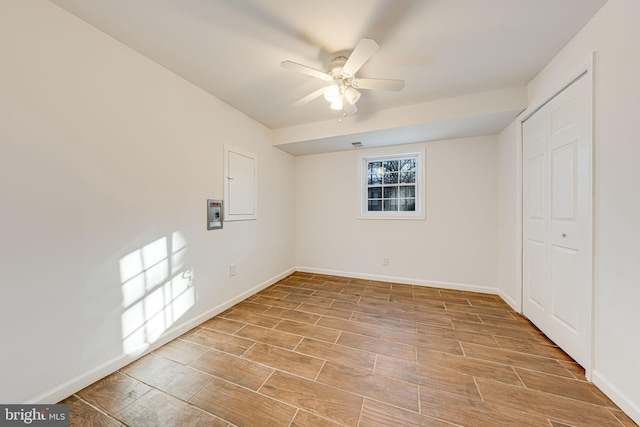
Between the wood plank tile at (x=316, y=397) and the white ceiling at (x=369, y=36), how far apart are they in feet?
7.89

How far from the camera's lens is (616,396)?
4.12ft

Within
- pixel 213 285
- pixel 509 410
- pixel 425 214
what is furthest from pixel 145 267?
pixel 425 214

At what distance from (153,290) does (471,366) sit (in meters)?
2.56

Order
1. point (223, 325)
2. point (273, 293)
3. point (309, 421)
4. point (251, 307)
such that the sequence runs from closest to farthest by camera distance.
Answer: point (309, 421) → point (223, 325) → point (251, 307) → point (273, 293)

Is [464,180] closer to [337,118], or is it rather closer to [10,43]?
[337,118]

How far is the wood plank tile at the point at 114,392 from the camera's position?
1295 millimetres

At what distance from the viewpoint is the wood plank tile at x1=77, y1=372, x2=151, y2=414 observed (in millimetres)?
1295

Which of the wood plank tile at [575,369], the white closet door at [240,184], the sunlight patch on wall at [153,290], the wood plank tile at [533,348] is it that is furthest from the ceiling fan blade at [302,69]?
the wood plank tile at [575,369]

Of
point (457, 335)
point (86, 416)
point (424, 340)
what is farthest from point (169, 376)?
point (457, 335)

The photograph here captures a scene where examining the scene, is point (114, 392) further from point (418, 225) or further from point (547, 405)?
point (418, 225)

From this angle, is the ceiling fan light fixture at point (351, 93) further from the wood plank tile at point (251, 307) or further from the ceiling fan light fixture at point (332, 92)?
the wood plank tile at point (251, 307)

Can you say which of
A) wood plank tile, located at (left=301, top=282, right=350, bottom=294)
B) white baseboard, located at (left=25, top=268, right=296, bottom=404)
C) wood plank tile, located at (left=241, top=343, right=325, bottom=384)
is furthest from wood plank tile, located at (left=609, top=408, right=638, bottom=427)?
white baseboard, located at (left=25, top=268, right=296, bottom=404)

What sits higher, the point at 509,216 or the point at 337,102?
the point at 337,102

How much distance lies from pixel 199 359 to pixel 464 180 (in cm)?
367
